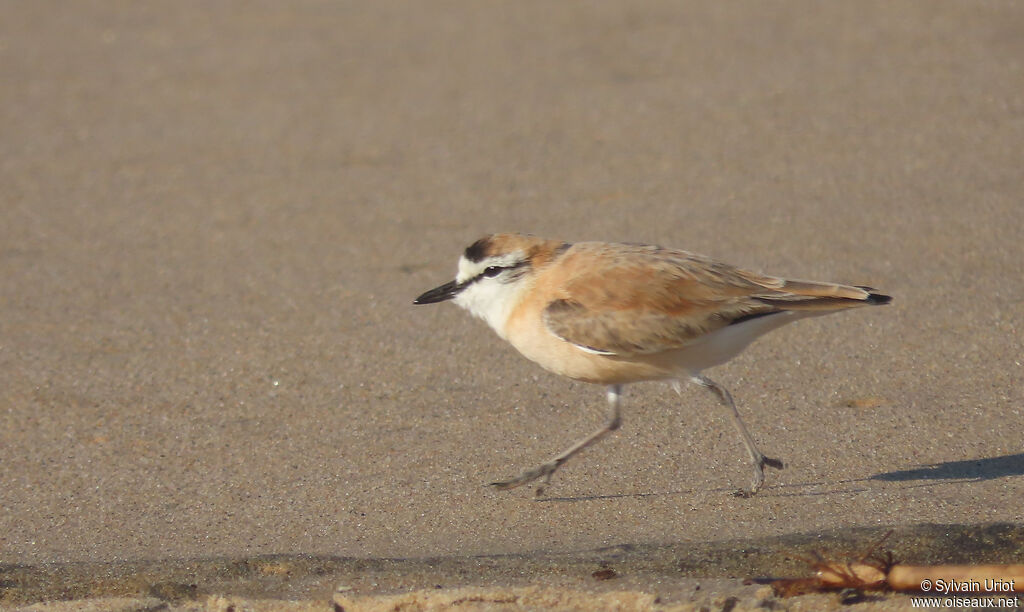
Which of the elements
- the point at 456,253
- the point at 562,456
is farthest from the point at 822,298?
the point at 456,253

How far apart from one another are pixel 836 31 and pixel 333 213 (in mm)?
4792

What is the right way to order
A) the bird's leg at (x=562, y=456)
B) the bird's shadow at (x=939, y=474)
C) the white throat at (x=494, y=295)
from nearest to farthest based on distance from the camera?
1. the bird's shadow at (x=939, y=474)
2. the bird's leg at (x=562, y=456)
3. the white throat at (x=494, y=295)

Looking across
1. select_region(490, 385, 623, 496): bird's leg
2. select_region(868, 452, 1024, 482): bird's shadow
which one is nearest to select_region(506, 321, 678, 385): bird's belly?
select_region(490, 385, 623, 496): bird's leg

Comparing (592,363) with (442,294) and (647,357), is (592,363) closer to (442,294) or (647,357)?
(647,357)

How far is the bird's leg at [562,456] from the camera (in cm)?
477

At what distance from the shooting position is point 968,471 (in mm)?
4707

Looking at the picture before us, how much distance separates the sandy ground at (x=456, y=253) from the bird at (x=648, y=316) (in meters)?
0.40

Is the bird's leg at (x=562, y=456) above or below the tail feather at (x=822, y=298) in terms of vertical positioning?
below

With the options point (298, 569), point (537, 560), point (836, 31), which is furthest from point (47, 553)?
point (836, 31)

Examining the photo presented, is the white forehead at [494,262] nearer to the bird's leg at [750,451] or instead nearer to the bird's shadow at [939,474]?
the bird's leg at [750,451]

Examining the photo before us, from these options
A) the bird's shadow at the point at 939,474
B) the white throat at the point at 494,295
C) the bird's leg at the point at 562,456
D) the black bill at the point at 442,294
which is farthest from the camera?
→ the black bill at the point at 442,294

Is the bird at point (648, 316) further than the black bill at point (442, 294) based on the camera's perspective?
No

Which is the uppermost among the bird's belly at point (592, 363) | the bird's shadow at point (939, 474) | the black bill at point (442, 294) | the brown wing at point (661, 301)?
the brown wing at point (661, 301)

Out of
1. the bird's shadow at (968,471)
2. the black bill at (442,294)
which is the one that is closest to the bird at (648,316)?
the black bill at (442,294)
